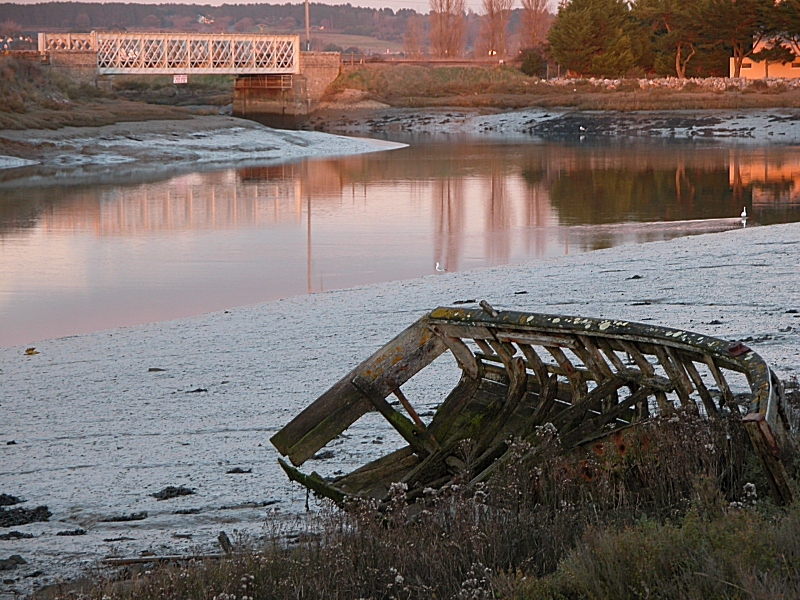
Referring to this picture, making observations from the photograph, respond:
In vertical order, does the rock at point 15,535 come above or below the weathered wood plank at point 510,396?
below

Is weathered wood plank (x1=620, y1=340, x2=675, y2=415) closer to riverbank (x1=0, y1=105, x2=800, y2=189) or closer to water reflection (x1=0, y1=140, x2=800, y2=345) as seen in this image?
water reflection (x1=0, y1=140, x2=800, y2=345)

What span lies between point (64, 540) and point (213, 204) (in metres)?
18.6

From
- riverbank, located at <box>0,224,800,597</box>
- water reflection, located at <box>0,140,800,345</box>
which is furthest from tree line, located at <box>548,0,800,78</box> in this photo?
riverbank, located at <box>0,224,800,597</box>

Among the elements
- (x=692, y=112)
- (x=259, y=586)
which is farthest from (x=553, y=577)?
(x=692, y=112)

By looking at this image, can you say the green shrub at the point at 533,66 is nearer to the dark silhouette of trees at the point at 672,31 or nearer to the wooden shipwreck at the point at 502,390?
the dark silhouette of trees at the point at 672,31

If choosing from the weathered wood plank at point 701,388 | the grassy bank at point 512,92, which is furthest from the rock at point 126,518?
the grassy bank at point 512,92

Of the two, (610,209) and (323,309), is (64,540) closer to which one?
(323,309)

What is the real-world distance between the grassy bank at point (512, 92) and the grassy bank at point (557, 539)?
2134 inches

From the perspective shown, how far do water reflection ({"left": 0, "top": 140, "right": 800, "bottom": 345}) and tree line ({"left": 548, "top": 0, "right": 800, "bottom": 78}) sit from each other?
4056cm

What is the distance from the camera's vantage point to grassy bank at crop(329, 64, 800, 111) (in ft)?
191

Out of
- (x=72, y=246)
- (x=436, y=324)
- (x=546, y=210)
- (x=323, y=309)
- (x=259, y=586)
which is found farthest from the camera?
(x=546, y=210)

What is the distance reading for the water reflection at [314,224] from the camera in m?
13.7

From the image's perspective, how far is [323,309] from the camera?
11.7 meters

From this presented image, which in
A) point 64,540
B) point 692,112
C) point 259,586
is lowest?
point 64,540
